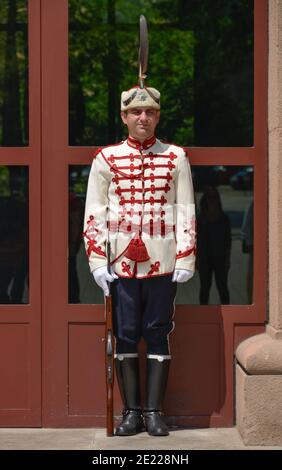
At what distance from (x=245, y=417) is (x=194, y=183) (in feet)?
4.67

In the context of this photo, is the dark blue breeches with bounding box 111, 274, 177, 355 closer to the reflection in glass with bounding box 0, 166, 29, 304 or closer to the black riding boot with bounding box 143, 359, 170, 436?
the black riding boot with bounding box 143, 359, 170, 436

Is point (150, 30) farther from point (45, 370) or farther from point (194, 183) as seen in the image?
point (45, 370)

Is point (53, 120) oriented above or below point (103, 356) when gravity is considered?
above

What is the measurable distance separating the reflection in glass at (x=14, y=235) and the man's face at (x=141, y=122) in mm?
715

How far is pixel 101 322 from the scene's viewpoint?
30.7 feet

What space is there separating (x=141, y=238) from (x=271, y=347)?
3.15 ft

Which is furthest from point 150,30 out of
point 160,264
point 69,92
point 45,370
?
point 45,370

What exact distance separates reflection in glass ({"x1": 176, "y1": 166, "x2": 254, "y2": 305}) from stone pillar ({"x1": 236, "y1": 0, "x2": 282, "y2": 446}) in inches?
8.4

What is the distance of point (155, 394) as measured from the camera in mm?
9156

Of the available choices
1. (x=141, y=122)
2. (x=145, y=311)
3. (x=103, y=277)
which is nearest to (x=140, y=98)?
(x=141, y=122)

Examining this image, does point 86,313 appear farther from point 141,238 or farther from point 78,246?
point 141,238

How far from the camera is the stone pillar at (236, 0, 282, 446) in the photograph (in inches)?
350

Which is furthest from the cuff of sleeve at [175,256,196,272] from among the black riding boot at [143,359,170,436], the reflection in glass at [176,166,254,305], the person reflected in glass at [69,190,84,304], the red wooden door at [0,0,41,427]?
the red wooden door at [0,0,41,427]
